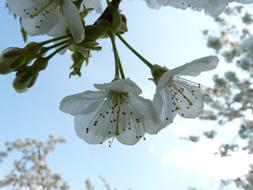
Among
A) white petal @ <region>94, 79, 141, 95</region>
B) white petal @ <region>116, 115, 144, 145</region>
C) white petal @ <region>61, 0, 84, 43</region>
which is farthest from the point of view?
white petal @ <region>116, 115, 144, 145</region>

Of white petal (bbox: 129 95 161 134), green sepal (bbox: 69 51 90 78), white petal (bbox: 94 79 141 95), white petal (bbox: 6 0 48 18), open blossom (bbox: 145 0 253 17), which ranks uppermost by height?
white petal (bbox: 6 0 48 18)

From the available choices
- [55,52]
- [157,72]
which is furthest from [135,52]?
[55,52]

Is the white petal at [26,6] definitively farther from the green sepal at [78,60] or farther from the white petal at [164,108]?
the white petal at [164,108]

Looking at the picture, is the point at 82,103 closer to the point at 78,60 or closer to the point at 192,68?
the point at 78,60

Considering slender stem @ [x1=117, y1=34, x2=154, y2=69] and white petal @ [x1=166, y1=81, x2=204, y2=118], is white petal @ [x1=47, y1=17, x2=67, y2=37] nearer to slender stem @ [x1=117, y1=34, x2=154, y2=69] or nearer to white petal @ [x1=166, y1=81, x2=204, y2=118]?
slender stem @ [x1=117, y1=34, x2=154, y2=69]

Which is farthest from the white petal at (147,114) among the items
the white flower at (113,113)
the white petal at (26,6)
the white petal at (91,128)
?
the white petal at (26,6)

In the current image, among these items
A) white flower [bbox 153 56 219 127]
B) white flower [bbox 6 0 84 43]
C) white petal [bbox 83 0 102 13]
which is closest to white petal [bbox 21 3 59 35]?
white flower [bbox 6 0 84 43]

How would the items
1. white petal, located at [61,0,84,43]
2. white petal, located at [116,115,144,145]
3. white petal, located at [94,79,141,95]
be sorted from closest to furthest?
white petal, located at [61,0,84,43]
white petal, located at [94,79,141,95]
white petal, located at [116,115,144,145]
